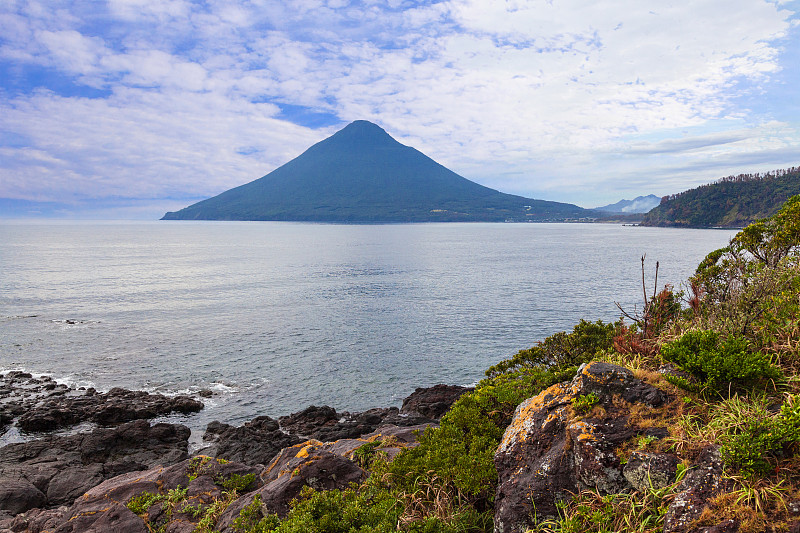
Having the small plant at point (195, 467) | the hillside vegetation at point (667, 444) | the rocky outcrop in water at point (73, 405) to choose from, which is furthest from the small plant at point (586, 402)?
the rocky outcrop in water at point (73, 405)

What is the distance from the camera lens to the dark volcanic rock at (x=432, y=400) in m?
21.0

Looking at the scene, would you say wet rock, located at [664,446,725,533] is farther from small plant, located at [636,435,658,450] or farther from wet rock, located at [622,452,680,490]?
small plant, located at [636,435,658,450]

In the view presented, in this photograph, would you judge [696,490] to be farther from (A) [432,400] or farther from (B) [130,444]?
(B) [130,444]

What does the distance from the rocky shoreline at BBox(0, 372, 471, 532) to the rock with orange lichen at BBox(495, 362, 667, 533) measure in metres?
3.59

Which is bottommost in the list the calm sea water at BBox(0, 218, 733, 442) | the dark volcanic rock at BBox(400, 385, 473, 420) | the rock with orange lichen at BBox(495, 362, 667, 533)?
the dark volcanic rock at BBox(400, 385, 473, 420)

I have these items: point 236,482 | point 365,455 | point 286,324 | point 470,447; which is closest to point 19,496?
point 236,482

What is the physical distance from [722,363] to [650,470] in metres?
1.70

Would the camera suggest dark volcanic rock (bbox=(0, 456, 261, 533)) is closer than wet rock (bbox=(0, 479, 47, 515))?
Yes

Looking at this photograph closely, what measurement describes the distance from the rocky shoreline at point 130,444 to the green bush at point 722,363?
5874 mm

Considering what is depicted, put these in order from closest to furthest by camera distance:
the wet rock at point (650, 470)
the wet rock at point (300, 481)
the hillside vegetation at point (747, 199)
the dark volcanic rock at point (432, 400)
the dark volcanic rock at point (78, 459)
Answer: the wet rock at point (650, 470) < the wet rock at point (300, 481) < the dark volcanic rock at point (78, 459) < the dark volcanic rock at point (432, 400) < the hillside vegetation at point (747, 199)

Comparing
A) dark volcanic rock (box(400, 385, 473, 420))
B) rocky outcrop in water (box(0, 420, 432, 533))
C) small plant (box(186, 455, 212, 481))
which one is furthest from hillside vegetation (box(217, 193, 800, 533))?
dark volcanic rock (box(400, 385, 473, 420))

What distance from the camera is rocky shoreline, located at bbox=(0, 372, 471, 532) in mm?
9516

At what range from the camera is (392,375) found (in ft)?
88.8

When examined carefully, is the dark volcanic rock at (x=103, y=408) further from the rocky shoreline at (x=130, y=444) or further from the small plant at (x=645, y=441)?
the small plant at (x=645, y=441)
